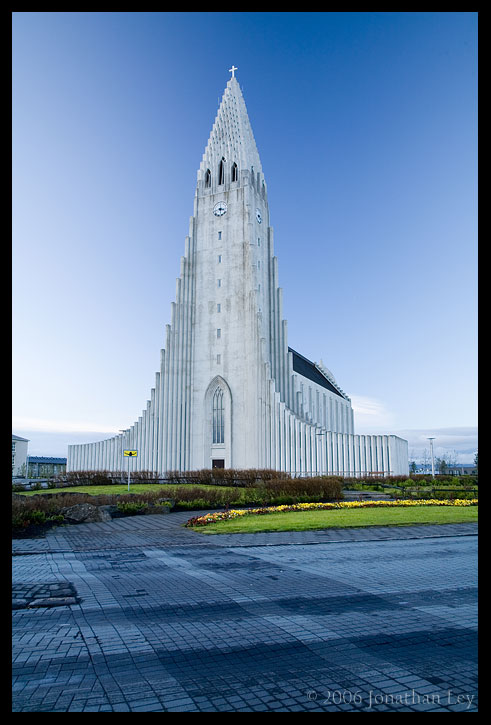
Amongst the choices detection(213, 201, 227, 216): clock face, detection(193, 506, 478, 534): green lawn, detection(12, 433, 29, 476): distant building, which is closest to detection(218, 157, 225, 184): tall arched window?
detection(213, 201, 227, 216): clock face

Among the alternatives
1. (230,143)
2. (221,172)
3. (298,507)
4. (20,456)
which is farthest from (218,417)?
(20,456)

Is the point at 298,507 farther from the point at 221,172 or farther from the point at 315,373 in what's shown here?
the point at 315,373

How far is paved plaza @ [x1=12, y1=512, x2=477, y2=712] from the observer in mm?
4215

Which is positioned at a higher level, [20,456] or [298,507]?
[298,507]

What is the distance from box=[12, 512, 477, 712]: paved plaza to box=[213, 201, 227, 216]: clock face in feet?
166

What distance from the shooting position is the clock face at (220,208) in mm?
57625

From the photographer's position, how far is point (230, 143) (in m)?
59.1

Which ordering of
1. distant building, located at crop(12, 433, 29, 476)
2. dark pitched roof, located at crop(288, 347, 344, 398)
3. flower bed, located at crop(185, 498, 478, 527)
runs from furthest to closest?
distant building, located at crop(12, 433, 29, 476) < dark pitched roof, located at crop(288, 347, 344, 398) < flower bed, located at crop(185, 498, 478, 527)

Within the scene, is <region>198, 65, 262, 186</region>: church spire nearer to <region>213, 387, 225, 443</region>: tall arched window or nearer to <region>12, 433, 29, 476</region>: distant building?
<region>213, 387, 225, 443</region>: tall arched window

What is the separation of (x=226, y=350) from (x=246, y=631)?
162 ft

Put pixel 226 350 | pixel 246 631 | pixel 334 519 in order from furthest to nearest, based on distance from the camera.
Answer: pixel 226 350 → pixel 334 519 → pixel 246 631

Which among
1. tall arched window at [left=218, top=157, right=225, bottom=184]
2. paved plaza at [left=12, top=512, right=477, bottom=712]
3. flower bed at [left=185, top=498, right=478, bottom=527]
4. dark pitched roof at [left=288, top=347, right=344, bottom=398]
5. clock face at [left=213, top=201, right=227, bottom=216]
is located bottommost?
flower bed at [left=185, top=498, right=478, bottom=527]

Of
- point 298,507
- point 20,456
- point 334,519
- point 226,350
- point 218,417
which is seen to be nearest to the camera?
point 334,519
